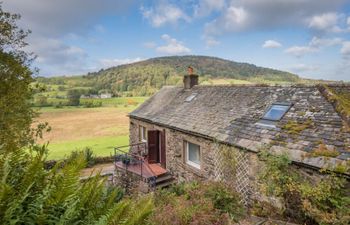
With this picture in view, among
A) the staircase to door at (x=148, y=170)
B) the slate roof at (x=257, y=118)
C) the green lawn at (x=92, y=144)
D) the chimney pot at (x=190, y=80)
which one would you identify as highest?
the chimney pot at (x=190, y=80)

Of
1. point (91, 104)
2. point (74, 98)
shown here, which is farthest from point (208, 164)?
point (74, 98)

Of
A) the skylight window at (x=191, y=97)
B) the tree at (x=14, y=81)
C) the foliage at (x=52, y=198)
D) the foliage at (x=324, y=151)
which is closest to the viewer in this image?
the foliage at (x=52, y=198)

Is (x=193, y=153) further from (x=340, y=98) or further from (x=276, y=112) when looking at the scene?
(x=340, y=98)

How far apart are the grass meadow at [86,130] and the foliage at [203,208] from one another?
20.0 m

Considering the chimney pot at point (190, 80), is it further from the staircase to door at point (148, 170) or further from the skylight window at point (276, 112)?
the skylight window at point (276, 112)

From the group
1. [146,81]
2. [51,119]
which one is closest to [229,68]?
[146,81]

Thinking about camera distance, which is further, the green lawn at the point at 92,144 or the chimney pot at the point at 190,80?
the green lawn at the point at 92,144

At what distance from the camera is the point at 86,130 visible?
47875 millimetres

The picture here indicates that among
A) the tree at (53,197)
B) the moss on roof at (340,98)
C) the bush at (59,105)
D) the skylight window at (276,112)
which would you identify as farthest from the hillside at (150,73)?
the tree at (53,197)

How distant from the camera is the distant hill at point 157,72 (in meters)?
69.7

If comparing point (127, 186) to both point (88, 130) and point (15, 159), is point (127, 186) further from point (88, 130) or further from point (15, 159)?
point (88, 130)

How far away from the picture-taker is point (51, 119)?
5600 cm

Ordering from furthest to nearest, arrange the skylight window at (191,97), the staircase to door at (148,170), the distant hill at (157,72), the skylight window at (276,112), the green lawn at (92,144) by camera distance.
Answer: the distant hill at (157,72), the green lawn at (92,144), the skylight window at (191,97), the staircase to door at (148,170), the skylight window at (276,112)

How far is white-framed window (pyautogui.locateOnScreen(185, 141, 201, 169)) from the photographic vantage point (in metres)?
12.6
